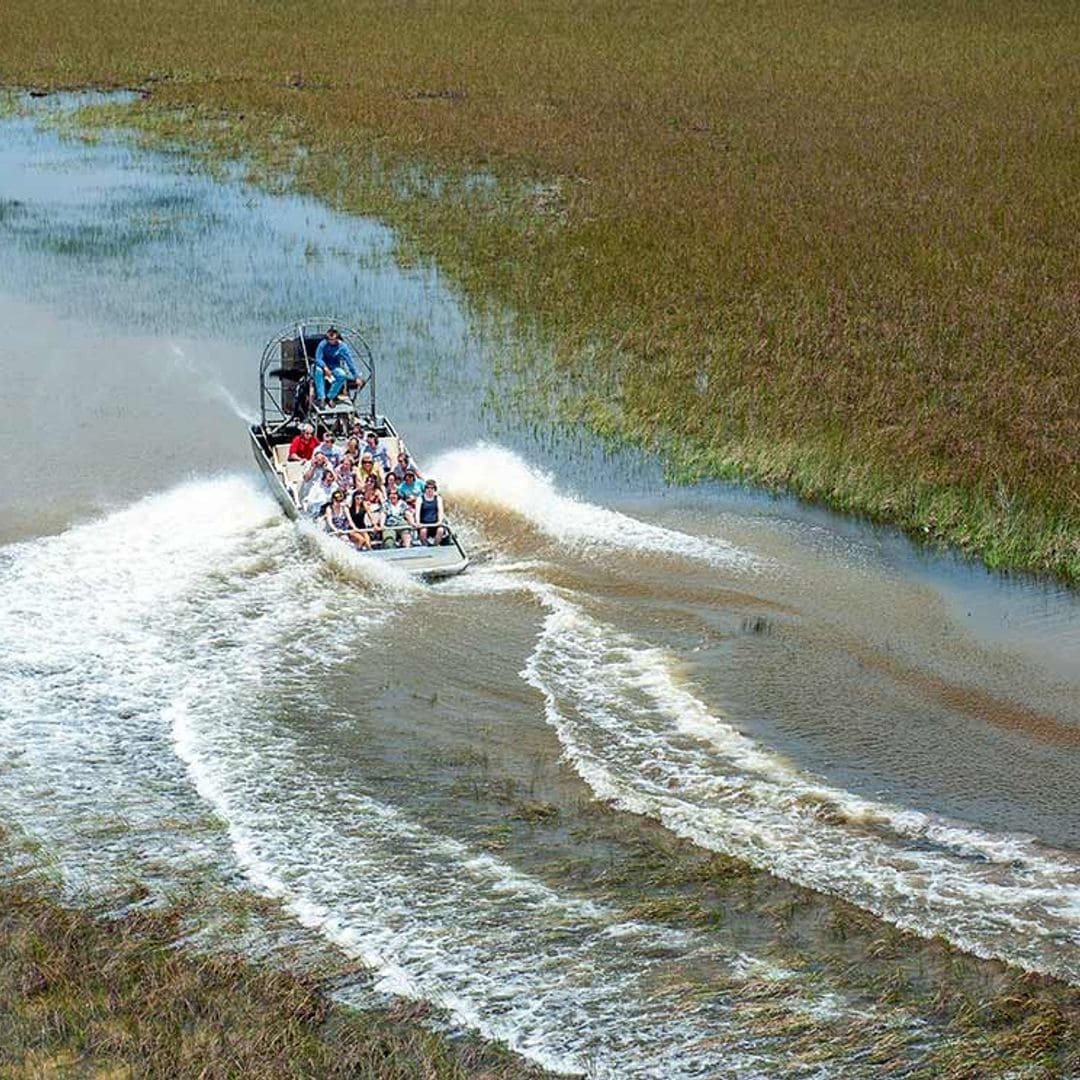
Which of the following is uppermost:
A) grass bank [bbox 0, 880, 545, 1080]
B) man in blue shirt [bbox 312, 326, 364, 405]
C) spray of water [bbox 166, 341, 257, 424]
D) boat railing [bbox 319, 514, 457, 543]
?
man in blue shirt [bbox 312, 326, 364, 405]

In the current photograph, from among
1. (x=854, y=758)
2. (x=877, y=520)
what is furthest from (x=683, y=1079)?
(x=877, y=520)

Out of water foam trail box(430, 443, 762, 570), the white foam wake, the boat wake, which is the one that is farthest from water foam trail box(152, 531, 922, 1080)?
water foam trail box(430, 443, 762, 570)

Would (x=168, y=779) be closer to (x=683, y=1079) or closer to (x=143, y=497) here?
(x=683, y=1079)

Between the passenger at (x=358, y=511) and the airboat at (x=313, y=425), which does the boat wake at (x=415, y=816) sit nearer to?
the airboat at (x=313, y=425)

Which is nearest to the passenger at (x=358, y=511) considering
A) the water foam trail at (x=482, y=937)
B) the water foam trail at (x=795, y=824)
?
the water foam trail at (x=795, y=824)

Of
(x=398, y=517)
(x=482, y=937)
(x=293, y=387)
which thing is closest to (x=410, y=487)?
(x=398, y=517)

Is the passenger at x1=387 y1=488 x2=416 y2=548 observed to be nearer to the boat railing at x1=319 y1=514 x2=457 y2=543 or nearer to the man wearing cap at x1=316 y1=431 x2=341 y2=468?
the boat railing at x1=319 y1=514 x2=457 y2=543
